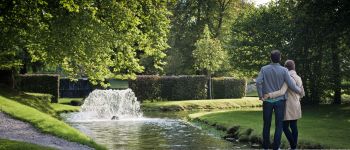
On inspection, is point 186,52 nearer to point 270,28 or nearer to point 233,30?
point 233,30

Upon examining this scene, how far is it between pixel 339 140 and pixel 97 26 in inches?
519

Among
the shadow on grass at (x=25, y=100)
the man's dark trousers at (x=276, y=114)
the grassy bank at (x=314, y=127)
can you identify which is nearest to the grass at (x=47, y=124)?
the shadow on grass at (x=25, y=100)

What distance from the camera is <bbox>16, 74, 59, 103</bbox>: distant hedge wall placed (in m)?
48.0

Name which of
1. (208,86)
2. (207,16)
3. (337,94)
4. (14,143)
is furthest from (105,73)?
(207,16)

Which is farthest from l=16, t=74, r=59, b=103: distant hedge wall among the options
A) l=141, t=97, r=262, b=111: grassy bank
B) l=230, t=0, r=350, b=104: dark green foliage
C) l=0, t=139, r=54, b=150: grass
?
l=0, t=139, r=54, b=150: grass

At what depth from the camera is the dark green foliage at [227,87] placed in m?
55.5

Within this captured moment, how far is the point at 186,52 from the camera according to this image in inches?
2544

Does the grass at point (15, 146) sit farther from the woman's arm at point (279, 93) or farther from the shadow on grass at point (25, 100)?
the shadow on grass at point (25, 100)

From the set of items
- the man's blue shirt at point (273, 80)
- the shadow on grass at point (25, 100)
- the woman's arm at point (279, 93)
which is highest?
the man's blue shirt at point (273, 80)

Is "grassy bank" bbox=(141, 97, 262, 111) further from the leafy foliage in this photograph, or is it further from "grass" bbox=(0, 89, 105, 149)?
"grass" bbox=(0, 89, 105, 149)

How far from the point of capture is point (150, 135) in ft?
80.8

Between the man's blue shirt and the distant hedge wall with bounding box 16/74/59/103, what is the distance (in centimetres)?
3753

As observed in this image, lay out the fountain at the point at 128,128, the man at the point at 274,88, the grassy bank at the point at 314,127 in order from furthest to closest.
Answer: the fountain at the point at 128,128 → the grassy bank at the point at 314,127 → the man at the point at 274,88

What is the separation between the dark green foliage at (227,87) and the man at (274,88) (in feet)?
139
